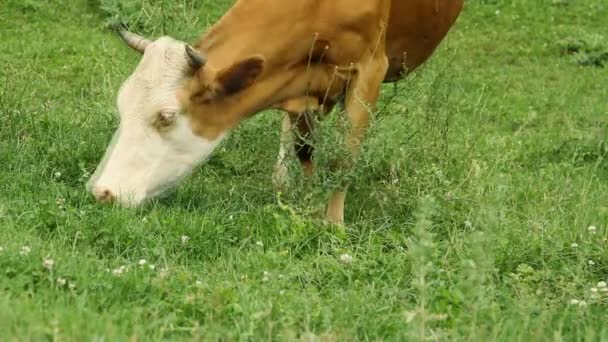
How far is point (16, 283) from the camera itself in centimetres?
473

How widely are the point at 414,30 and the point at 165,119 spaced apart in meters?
2.35

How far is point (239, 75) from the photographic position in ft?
22.1

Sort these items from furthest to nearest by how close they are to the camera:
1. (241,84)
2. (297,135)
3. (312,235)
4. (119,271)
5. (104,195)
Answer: (297,135)
(241,84)
(104,195)
(312,235)
(119,271)

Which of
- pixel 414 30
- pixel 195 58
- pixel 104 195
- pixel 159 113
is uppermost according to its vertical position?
pixel 195 58

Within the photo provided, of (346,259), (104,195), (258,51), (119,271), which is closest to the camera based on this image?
(119,271)

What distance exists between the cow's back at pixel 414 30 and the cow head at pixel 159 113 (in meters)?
1.62

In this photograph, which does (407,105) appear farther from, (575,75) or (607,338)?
(575,75)

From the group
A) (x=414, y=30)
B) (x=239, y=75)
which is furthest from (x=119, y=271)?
(x=414, y=30)

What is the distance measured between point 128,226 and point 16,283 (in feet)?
4.51

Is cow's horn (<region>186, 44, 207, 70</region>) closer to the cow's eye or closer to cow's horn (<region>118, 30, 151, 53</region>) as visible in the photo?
the cow's eye

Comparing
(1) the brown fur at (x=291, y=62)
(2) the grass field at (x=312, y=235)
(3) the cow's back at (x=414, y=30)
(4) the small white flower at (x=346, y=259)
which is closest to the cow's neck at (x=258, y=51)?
(1) the brown fur at (x=291, y=62)

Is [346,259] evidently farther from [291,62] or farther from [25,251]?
[291,62]

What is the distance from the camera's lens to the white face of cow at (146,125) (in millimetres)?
6625

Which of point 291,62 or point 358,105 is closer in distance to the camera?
point 291,62
